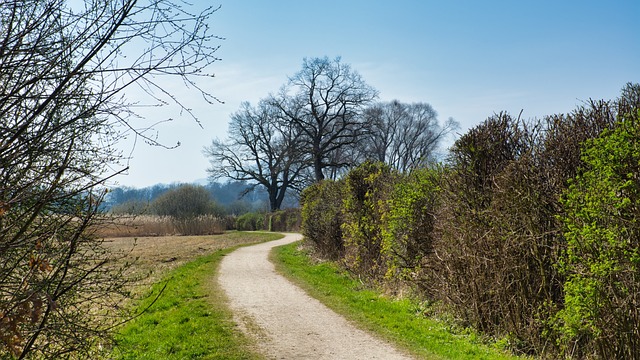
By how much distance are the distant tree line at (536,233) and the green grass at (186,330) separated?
3811mm

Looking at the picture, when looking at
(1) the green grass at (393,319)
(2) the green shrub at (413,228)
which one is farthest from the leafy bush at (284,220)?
(2) the green shrub at (413,228)

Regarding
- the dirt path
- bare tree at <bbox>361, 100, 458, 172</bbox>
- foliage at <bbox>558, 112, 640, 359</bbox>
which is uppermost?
bare tree at <bbox>361, 100, 458, 172</bbox>

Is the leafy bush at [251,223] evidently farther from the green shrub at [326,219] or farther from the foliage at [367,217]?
the foliage at [367,217]

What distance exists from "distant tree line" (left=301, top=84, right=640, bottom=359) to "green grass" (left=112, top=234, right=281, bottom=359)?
12.5 feet

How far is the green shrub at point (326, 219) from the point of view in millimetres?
17344

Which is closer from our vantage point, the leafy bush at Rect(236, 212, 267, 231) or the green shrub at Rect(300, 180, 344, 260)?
the green shrub at Rect(300, 180, 344, 260)

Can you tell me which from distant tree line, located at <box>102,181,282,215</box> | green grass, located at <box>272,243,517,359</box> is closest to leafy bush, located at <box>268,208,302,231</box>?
distant tree line, located at <box>102,181,282,215</box>

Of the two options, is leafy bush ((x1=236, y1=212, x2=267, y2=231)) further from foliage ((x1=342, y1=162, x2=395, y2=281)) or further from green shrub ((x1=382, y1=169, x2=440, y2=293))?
green shrub ((x1=382, y1=169, x2=440, y2=293))

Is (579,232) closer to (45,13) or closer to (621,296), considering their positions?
(621,296)

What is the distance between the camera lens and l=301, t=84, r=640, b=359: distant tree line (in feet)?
17.9

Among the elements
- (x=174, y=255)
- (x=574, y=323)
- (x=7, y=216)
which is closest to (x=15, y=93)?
(x=7, y=216)

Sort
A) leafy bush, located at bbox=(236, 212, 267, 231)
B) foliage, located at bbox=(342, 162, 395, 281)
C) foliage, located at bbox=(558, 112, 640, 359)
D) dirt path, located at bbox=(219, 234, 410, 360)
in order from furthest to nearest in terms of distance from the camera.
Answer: leafy bush, located at bbox=(236, 212, 267, 231)
foliage, located at bbox=(342, 162, 395, 281)
dirt path, located at bbox=(219, 234, 410, 360)
foliage, located at bbox=(558, 112, 640, 359)

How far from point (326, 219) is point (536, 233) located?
38.0 feet

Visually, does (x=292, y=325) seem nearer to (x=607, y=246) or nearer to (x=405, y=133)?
(x=607, y=246)
